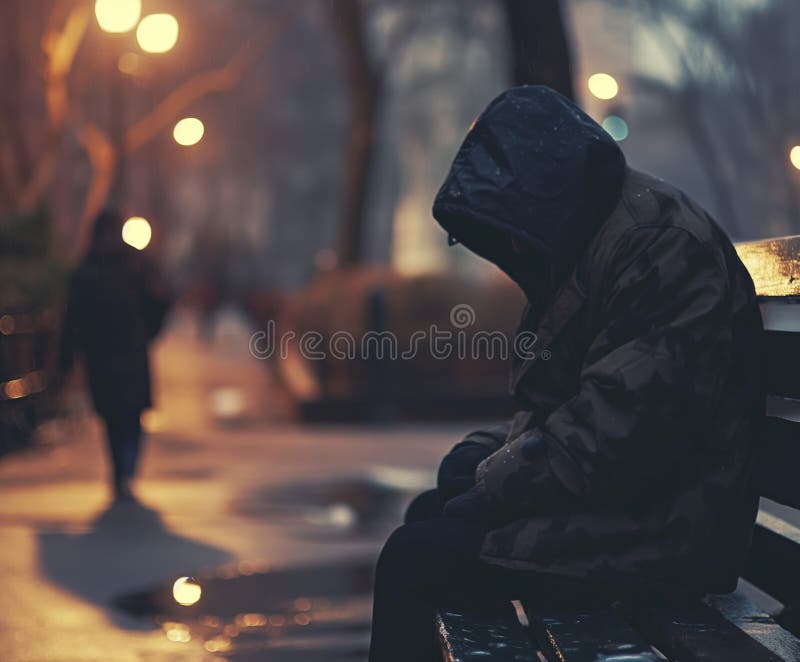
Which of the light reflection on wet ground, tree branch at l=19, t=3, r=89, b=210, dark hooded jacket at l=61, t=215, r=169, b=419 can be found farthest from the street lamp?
the light reflection on wet ground

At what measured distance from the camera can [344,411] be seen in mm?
15820

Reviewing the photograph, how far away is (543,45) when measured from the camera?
8.42 meters

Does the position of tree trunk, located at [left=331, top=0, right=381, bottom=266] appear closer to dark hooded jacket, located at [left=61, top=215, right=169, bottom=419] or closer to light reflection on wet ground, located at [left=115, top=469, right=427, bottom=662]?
dark hooded jacket, located at [left=61, top=215, right=169, bottom=419]

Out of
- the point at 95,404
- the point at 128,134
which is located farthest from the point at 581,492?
the point at 128,134

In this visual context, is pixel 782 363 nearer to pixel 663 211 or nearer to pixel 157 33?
pixel 663 211

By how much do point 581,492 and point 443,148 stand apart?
1893 inches

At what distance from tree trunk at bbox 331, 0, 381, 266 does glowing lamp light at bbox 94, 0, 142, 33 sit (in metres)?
7.55

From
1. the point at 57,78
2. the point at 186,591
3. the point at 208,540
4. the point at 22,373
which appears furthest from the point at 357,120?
the point at 186,591

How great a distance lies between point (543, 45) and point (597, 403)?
5.56 meters

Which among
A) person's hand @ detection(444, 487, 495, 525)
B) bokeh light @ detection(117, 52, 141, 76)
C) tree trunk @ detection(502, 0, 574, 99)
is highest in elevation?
bokeh light @ detection(117, 52, 141, 76)

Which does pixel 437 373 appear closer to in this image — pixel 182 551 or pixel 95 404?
pixel 95 404

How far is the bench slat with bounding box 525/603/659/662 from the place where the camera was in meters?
2.93

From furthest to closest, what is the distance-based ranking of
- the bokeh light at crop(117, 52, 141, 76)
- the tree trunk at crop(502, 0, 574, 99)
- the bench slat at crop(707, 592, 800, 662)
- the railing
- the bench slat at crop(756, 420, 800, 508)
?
the bokeh light at crop(117, 52, 141, 76)
the railing
the tree trunk at crop(502, 0, 574, 99)
the bench slat at crop(756, 420, 800, 508)
the bench slat at crop(707, 592, 800, 662)

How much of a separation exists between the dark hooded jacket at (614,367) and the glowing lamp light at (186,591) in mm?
3363
